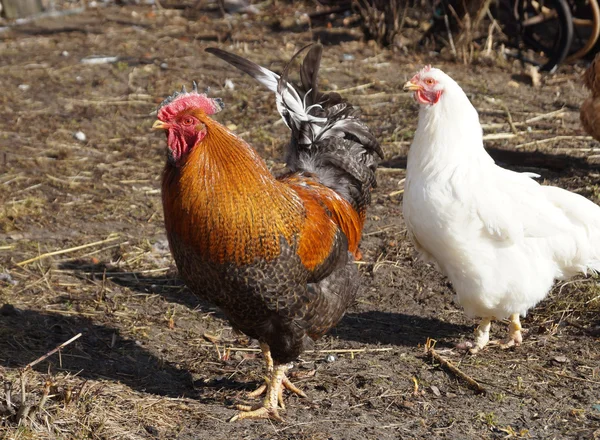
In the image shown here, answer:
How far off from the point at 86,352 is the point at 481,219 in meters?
2.36

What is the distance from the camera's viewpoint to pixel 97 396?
369 centimetres

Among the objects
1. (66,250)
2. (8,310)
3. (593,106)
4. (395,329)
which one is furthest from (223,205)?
(593,106)

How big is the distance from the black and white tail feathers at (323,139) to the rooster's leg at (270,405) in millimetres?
1124

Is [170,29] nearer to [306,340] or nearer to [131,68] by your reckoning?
[131,68]

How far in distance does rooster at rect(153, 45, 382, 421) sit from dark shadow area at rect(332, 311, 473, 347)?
0.73m

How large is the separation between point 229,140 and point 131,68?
639 centimetres

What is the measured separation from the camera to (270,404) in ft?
12.8

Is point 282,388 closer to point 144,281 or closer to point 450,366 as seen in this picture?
point 450,366

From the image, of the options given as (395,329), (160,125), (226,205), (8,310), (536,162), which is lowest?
(395,329)

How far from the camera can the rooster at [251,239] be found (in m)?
3.48

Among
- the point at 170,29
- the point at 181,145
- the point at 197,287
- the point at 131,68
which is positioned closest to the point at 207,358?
the point at 197,287

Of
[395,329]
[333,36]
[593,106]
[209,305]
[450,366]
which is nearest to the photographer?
[450,366]

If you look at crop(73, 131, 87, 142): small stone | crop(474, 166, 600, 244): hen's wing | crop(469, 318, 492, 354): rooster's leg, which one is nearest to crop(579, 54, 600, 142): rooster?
crop(474, 166, 600, 244): hen's wing

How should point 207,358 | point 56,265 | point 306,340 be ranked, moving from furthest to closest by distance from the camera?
point 56,265 → point 207,358 → point 306,340
